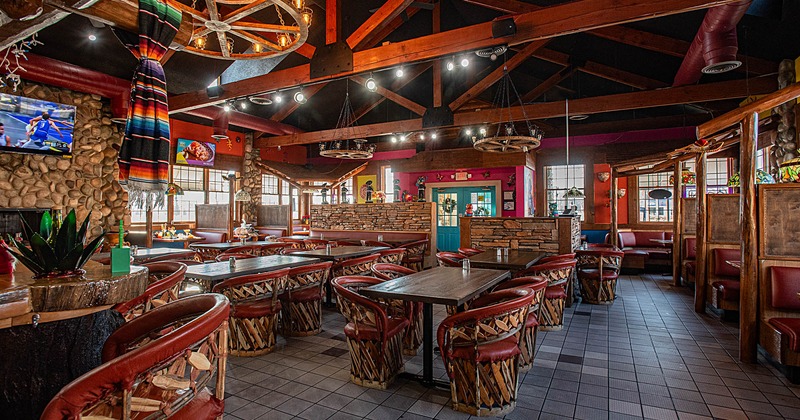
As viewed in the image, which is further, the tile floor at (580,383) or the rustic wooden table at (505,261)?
the rustic wooden table at (505,261)

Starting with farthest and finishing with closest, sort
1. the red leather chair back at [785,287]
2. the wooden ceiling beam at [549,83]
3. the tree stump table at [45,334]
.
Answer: the wooden ceiling beam at [549,83] → the red leather chair back at [785,287] → the tree stump table at [45,334]

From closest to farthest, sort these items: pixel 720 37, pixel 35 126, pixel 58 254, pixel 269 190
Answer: pixel 58 254 → pixel 720 37 → pixel 35 126 → pixel 269 190

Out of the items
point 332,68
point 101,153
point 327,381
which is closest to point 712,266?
point 327,381

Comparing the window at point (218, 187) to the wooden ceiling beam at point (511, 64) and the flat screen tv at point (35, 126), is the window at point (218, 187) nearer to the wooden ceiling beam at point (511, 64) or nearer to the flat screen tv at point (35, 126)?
the flat screen tv at point (35, 126)

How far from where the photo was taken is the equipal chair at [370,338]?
9.95 feet

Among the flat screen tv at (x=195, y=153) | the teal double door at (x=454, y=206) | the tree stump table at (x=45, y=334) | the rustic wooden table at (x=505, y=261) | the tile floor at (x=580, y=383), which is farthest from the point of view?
the teal double door at (x=454, y=206)

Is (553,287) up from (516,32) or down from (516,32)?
down

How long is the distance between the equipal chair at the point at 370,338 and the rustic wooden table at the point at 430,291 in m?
0.13

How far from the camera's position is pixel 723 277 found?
5.30 m

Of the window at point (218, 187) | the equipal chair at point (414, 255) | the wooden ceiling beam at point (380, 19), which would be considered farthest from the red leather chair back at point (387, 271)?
the window at point (218, 187)

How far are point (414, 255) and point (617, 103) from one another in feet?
15.8

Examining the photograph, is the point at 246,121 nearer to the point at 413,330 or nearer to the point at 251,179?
the point at 251,179

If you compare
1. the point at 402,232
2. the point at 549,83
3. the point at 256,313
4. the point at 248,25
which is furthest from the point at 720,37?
the point at 402,232

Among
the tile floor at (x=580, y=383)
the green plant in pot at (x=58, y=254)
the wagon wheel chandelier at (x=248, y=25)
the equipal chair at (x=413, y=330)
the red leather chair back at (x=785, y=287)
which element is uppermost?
the wagon wheel chandelier at (x=248, y=25)
